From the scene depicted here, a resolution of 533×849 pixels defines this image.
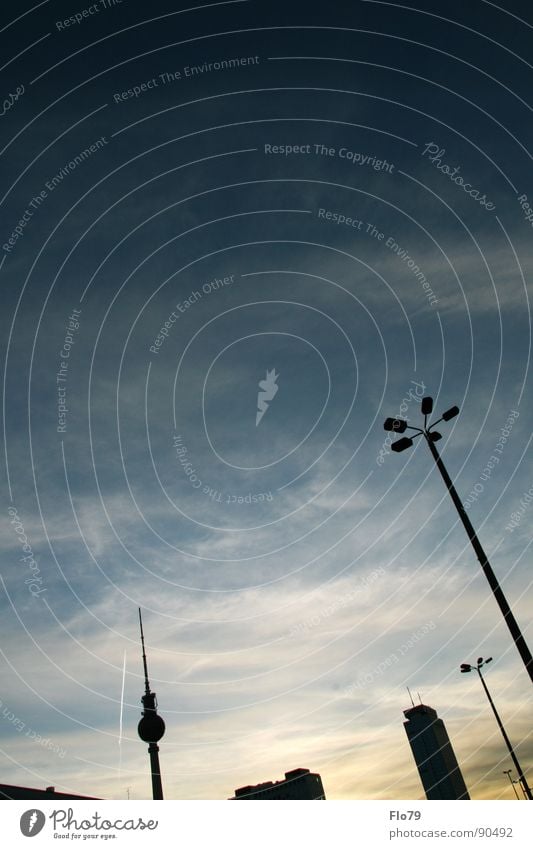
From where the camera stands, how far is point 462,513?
38.7 feet

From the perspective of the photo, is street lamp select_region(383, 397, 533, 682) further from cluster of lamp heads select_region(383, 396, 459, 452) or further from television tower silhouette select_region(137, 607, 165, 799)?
television tower silhouette select_region(137, 607, 165, 799)

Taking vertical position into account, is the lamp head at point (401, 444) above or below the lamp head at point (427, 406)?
below

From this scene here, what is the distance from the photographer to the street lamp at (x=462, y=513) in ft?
32.7

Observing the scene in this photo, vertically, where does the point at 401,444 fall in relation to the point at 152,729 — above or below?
below
